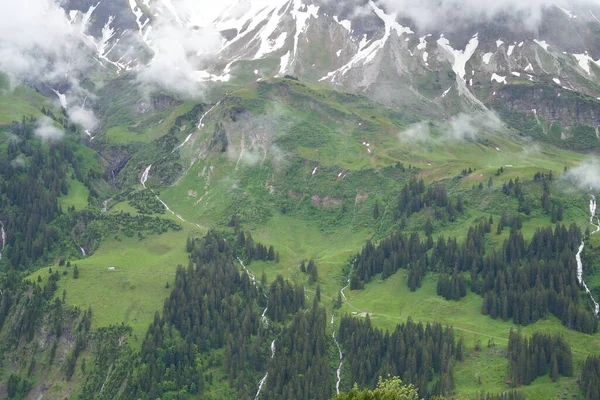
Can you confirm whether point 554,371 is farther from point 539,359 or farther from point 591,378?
point 591,378

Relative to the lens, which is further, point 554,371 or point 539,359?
point 539,359

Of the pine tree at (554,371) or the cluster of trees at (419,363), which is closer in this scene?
the pine tree at (554,371)

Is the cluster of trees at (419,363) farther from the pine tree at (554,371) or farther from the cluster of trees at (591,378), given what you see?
the cluster of trees at (591,378)

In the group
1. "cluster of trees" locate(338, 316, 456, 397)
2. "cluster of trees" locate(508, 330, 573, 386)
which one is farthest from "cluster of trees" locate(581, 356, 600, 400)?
"cluster of trees" locate(338, 316, 456, 397)

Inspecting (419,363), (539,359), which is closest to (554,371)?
(539,359)

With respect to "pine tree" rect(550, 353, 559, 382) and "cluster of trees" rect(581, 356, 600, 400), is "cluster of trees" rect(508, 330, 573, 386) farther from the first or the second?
"cluster of trees" rect(581, 356, 600, 400)

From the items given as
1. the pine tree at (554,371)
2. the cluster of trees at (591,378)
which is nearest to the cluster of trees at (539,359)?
the pine tree at (554,371)

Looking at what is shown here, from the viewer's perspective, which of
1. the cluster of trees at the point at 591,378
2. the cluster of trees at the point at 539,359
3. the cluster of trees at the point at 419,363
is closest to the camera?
the cluster of trees at the point at 591,378

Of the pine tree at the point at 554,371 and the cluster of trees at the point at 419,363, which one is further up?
the pine tree at the point at 554,371

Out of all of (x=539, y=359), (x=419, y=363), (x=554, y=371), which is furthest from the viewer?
(x=419, y=363)
